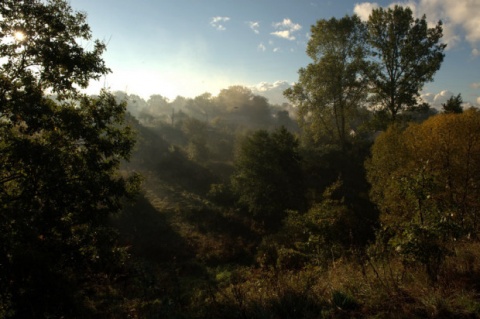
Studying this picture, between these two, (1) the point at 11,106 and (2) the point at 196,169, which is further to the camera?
(2) the point at 196,169

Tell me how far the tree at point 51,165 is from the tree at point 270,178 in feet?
53.1

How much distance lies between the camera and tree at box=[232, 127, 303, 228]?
84.3 ft

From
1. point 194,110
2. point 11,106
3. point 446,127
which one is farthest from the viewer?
point 194,110

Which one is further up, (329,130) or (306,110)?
(306,110)

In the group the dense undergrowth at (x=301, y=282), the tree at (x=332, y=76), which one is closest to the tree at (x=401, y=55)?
the tree at (x=332, y=76)

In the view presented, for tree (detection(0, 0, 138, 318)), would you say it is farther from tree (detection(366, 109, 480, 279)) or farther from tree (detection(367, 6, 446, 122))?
tree (detection(367, 6, 446, 122))

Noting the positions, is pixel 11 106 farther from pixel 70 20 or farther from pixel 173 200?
pixel 173 200

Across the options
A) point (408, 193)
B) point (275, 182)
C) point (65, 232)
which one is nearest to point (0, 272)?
point (65, 232)

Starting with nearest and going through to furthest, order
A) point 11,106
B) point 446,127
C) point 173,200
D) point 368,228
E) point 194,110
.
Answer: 1. point 11,106
2. point 446,127
3. point 368,228
4. point 173,200
5. point 194,110

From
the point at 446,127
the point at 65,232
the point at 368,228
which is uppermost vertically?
the point at 446,127

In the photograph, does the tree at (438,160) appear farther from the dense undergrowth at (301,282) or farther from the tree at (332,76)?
the tree at (332,76)

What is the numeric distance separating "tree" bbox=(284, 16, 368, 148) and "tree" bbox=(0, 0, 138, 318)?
2592cm

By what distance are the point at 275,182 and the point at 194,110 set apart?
115 m

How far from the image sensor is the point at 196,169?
138 ft
